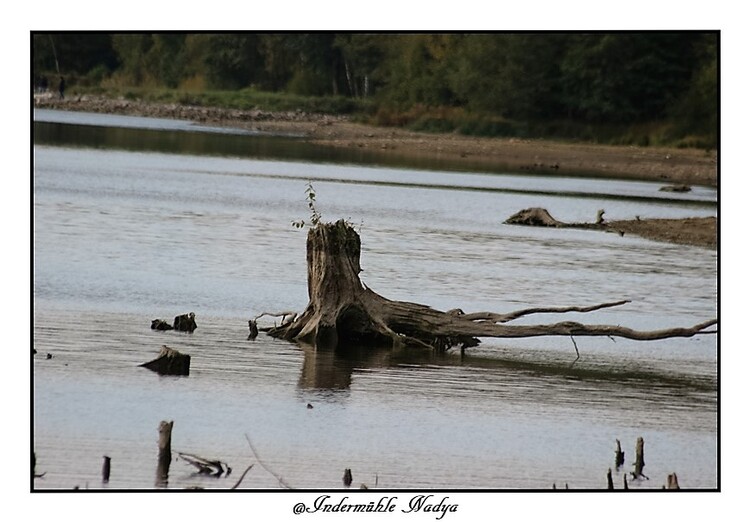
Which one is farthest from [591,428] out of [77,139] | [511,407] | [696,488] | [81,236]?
[77,139]

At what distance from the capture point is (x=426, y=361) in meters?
17.3

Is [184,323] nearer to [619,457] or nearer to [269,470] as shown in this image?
[269,470]

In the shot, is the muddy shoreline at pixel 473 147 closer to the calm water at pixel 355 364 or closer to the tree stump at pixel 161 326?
the calm water at pixel 355 364

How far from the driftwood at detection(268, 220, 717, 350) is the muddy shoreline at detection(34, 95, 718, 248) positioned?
1680 centimetres

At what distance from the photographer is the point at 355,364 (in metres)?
17.0

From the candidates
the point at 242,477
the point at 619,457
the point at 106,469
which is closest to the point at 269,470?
the point at 242,477

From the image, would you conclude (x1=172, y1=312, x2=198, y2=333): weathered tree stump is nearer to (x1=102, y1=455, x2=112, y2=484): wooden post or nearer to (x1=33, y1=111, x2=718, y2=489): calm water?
(x1=33, y1=111, x2=718, y2=489): calm water

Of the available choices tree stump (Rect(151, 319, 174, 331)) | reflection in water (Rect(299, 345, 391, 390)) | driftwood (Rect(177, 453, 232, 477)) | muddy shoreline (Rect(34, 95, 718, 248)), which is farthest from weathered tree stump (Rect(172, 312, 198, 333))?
muddy shoreline (Rect(34, 95, 718, 248))

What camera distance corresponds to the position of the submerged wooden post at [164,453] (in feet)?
41.4

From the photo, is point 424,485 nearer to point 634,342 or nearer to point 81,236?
point 634,342

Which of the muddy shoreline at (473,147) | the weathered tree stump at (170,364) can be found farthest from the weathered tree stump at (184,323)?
the muddy shoreline at (473,147)

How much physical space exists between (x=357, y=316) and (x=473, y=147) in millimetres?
30616

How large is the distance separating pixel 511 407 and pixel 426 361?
198 centimetres

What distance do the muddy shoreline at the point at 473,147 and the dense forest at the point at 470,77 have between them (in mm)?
1072
